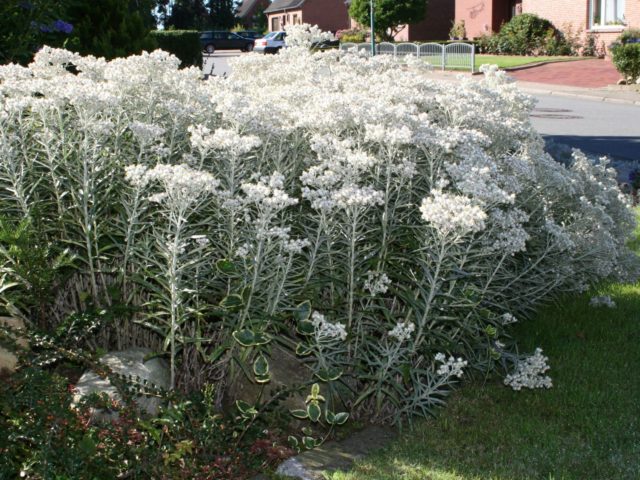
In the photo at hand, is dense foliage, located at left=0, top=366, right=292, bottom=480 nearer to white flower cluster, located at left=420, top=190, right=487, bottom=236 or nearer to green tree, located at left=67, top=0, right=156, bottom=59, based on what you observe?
white flower cluster, located at left=420, top=190, right=487, bottom=236

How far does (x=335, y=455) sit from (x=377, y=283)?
3.01 feet

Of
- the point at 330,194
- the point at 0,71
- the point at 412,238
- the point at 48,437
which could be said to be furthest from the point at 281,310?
the point at 0,71

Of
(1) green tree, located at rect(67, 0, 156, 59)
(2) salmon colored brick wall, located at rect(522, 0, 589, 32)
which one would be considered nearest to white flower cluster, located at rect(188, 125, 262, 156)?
(1) green tree, located at rect(67, 0, 156, 59)

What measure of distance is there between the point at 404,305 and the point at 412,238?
0.44 metres

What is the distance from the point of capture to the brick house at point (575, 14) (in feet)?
117

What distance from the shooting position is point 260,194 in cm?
388

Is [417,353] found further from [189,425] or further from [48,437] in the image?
[48,437]

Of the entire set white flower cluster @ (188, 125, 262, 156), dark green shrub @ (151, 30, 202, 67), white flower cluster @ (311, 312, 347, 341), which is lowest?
white flower cluster @ (311, 312, 347, 341)

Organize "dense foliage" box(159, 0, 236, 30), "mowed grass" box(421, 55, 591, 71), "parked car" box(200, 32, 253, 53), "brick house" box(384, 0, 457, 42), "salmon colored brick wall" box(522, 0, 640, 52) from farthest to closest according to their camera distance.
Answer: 1. "dense foliage" box(159, 0, 236, 30)
2. "parked car" box(200, 32, 253, 53)
3. "brick house" box(384, 0, 457, 42)
4. "mowed grass" box(421, 55, 591, 71)
5. "salmon colored brick wall" box(522, 0, 640, 52)

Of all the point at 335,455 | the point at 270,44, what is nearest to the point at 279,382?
the point at 335,455

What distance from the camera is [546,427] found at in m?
4.38

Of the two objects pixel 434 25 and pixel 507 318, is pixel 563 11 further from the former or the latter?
pixel 507 318

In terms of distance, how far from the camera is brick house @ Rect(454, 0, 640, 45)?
35531mm

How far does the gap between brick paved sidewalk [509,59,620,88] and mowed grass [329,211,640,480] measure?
79.3 feet
